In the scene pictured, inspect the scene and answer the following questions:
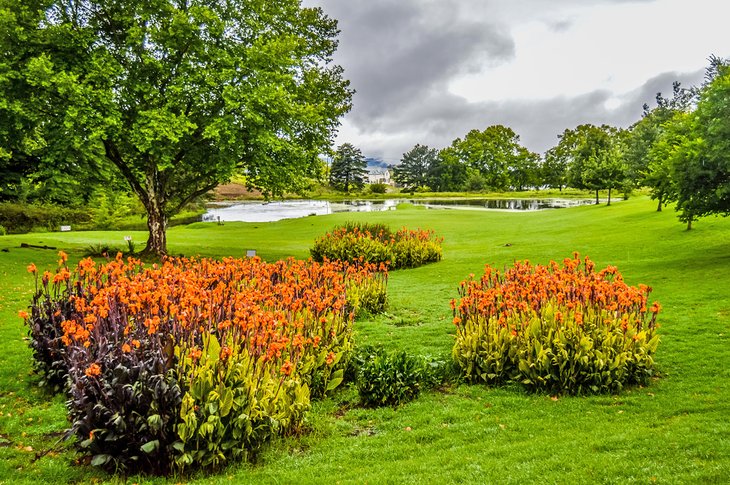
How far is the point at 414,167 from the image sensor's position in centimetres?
13462

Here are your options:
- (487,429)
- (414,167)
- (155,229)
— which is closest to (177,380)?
(487,429)

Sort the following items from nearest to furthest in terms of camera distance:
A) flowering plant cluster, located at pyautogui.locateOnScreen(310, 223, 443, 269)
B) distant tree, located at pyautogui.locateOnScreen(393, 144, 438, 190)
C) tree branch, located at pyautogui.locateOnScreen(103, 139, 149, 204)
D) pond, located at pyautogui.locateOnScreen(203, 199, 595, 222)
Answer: tree branch, located at pyautogui.locateOnScreen(103, 139, 149, 204) < flowering plant cluster, located at pyautogui.locateOnScreen(310, 223, 443, 269) < pond, located at pyautogui.locateOnScreen(203, 199, 595, 222) < distant tree, located at pyautogui.locateOnScreen(393, 144, 438, 190)

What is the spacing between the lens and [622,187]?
49906 mm

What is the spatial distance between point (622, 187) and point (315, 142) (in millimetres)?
40492

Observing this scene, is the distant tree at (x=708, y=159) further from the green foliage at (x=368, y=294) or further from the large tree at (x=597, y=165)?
the large tree at (x=597, y=165)

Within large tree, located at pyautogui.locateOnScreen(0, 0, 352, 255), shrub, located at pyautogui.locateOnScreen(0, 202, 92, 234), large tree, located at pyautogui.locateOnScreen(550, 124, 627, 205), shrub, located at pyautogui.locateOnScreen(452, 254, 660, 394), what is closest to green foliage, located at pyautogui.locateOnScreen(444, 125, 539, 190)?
large tree, located at pyautogui.locateOnScreen(550, 124, 627, 205)

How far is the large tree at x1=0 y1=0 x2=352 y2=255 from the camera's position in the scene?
15.8m

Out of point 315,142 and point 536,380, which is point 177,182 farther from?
point 536,380

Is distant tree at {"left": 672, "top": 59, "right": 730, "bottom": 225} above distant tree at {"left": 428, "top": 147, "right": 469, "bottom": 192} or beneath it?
beneath

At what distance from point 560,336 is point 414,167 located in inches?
5139

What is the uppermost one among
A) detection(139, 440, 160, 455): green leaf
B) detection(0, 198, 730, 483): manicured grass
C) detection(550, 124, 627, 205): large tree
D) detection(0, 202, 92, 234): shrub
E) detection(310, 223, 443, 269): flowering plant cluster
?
detection(550, 124, 627, 205): large tree

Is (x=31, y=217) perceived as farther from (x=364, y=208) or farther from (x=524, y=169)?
(x=524, y=169)

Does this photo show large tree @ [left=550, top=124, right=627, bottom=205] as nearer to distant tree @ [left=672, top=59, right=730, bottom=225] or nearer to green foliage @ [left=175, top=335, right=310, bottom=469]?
distant tree @ [left=672, top=59, right=730, bottom=225]

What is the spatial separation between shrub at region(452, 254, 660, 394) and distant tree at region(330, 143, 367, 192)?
109 metres
